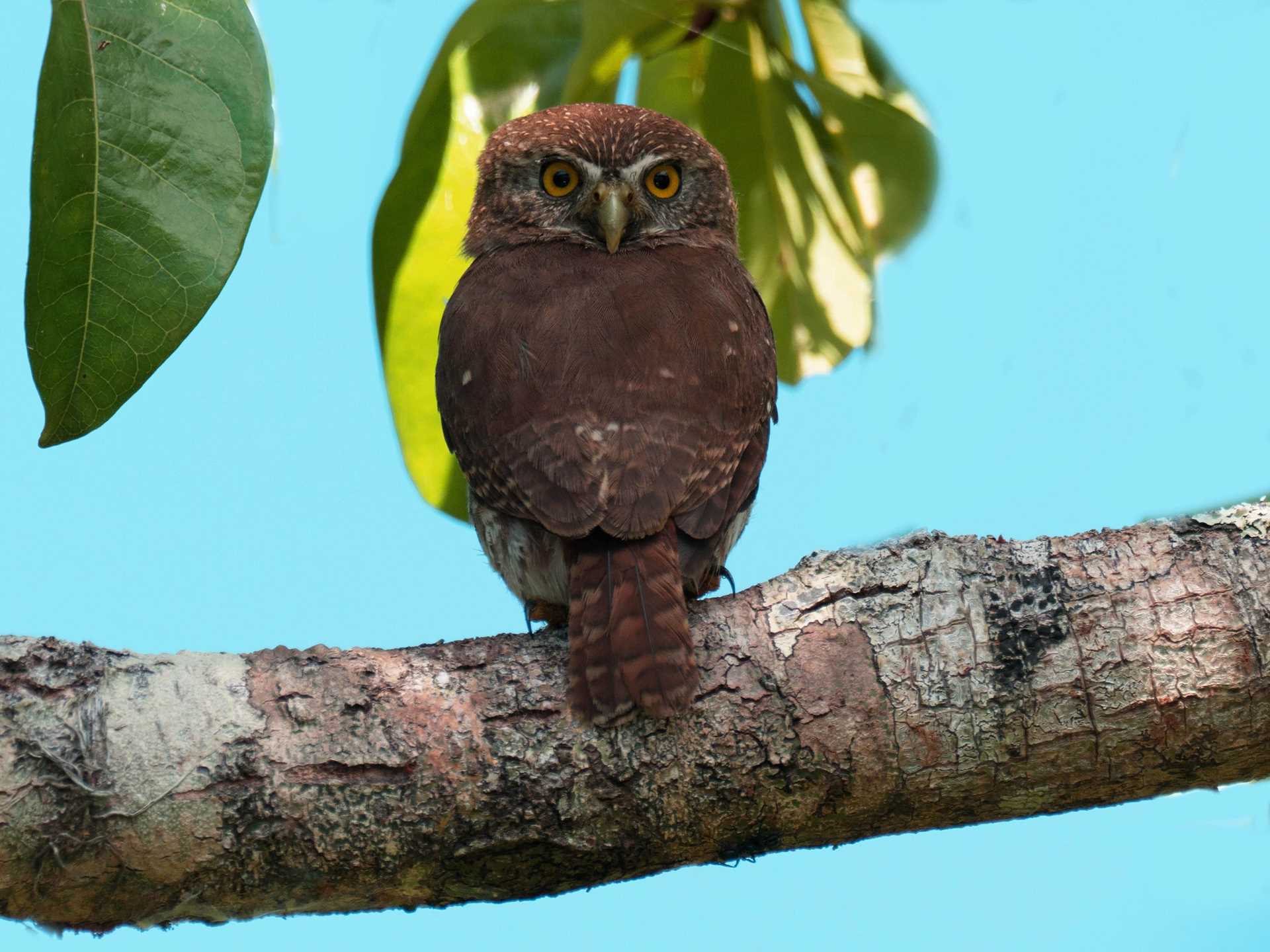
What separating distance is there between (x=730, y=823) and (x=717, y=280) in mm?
1602

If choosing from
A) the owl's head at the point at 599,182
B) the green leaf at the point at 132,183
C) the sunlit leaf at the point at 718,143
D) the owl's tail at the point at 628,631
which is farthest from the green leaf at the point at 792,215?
the green leaf at the point at 132,183

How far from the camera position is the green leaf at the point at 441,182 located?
3.59 meters

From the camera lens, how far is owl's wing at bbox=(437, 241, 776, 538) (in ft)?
9.32

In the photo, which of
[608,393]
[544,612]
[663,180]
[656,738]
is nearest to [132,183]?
[608,393]

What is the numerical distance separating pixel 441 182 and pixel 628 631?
1.72m

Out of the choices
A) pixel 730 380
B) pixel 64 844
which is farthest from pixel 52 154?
pixel 730 380

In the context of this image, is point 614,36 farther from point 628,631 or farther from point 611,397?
point 628,631

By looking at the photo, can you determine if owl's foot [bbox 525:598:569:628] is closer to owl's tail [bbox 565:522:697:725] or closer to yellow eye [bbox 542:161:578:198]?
owl's tail [bbox 565:522:697:725]

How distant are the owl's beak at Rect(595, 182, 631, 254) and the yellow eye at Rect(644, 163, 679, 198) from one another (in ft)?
0.48

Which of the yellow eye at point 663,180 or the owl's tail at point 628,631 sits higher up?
the yellow eye at point 663,180

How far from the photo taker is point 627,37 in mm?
3631

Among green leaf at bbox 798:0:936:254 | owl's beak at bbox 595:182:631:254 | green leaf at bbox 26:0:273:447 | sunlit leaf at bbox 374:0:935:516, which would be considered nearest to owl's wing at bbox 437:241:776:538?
owl's beak at bbox 595:182:631:254

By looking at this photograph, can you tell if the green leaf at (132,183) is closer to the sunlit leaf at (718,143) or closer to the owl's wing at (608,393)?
the owl's wing at (608,393)

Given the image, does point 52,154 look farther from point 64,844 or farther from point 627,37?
point 627,37
